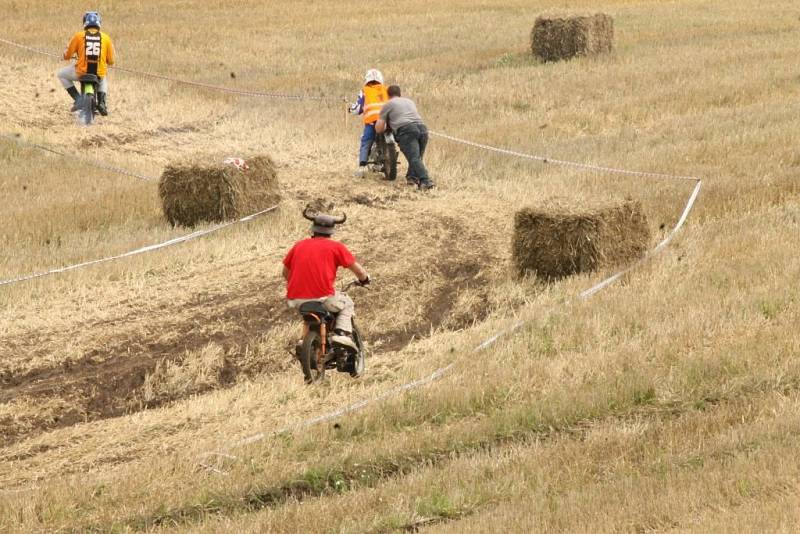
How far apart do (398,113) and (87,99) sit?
23.3 ft

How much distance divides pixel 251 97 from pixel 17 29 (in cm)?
945

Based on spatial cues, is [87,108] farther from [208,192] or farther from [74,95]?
[208,192]

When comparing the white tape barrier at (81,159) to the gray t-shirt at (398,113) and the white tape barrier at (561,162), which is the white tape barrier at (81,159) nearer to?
the gray t-shirt at (398,113)

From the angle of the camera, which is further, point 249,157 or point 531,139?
point 531,139

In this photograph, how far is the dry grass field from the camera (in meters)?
7.91

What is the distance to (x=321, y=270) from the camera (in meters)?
10.4

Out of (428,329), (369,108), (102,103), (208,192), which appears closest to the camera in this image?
(428,329)

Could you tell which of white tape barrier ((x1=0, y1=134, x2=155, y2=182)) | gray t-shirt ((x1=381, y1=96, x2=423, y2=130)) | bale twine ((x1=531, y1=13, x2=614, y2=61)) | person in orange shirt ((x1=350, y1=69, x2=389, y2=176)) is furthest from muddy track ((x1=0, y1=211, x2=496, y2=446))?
bale twine ((x1=531, y1=13, x2=614, y2=61))

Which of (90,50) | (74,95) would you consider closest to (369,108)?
(90,50)

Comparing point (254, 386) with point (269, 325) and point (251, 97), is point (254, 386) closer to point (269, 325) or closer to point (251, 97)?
point (269, 325)

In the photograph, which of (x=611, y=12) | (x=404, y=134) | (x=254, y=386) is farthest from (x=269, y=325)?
(x=611, y=12)

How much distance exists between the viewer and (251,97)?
85.5 feet

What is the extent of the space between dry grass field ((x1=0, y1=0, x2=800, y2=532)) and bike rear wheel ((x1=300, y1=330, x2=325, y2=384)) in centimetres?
15

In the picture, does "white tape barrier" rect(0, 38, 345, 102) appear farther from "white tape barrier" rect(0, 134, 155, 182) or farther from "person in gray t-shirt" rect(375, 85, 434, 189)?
"person in gray t-shirt" rect(375, 85, 434, 189)
